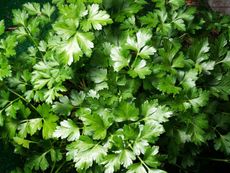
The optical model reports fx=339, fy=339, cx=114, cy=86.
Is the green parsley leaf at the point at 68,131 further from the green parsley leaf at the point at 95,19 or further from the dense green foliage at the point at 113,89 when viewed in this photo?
the green parsley leaf at the point at 95,19

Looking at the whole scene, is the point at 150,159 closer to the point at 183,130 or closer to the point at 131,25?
the point at 183,130

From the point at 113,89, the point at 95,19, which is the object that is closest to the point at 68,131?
the point at 113,89

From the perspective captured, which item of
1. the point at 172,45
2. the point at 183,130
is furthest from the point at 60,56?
the point at 183,130

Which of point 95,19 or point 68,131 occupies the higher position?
point 95,19

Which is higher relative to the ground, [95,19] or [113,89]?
[95,19]

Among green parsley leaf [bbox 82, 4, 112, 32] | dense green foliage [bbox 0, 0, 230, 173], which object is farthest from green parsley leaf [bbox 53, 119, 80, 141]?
green parsley leaf [bbox 82, 4, 112, 32]

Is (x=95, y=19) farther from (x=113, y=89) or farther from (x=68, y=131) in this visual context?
(x=68, y=131)

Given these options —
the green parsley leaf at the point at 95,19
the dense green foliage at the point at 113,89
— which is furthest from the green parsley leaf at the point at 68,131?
the green parsley leaf at the point at 95,19

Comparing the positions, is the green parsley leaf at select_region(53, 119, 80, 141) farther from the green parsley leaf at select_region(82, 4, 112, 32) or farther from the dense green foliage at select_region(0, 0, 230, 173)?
the green parsley leaf at select_region(82, 4, 112, 32)
